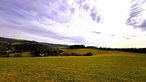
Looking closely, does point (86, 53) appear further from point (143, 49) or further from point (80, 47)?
point (143, 49)

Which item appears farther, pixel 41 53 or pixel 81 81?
pixel 41 53

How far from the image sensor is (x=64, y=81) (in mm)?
19656

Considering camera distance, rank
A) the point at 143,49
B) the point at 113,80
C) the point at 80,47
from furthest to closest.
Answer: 1. the point at 80,47
2. the point at 143,49
3. the point at 113,80

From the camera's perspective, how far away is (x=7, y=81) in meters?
18.2

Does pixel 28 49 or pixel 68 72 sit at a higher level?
pixel 28 49

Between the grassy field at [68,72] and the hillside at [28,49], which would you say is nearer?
the grassy field at [68,72]

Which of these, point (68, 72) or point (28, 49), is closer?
point (68, 72)

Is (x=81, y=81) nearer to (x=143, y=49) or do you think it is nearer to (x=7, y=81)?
(x=7, y=81)

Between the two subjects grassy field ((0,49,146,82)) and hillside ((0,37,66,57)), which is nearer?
grassy field ((0,49,146,82))

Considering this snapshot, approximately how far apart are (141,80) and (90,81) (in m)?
6.18

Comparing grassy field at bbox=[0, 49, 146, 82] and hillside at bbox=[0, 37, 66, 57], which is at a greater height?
hillside at bbox=[0, 37, 66, 57]

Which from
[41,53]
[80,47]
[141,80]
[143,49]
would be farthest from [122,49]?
[141,80]

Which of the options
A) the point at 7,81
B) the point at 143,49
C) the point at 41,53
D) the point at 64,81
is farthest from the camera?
the point at 143,49

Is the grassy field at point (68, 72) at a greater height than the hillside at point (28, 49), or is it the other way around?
the hillside at point (28, 49)
